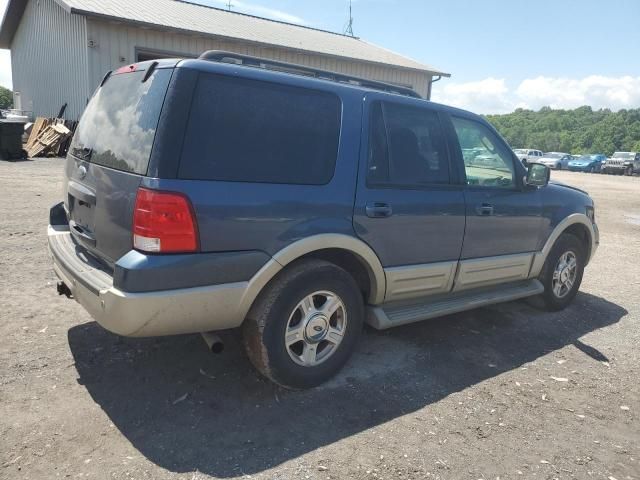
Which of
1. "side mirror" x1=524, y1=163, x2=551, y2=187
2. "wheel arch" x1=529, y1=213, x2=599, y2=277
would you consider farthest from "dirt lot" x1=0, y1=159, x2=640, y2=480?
"side mirror" x1=524, y1=163, x2=551, y2=187

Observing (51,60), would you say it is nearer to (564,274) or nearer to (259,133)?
(259,133)

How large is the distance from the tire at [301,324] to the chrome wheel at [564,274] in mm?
2650

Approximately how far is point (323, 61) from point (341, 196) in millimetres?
15868

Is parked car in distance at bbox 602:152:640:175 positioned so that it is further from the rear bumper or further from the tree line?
the rear bumper

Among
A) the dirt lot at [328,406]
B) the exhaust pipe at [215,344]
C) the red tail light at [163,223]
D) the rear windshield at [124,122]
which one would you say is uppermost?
the rear windshield at [124,122]

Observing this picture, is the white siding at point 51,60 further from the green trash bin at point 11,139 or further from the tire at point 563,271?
the tire at point 563,271

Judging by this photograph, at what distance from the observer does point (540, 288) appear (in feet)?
16.3

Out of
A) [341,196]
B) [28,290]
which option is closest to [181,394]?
[341,196]

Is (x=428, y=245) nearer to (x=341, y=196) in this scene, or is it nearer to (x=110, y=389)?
(x=341, y=196)

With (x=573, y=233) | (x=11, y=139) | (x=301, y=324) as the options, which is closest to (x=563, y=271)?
(x=573, y=233)

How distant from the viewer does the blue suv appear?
9.04 feet

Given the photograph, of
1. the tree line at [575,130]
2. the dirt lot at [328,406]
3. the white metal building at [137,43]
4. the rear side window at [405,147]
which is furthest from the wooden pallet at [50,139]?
the tree line at [575,130]

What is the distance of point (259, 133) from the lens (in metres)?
3.03

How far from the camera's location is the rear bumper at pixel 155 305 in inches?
106
